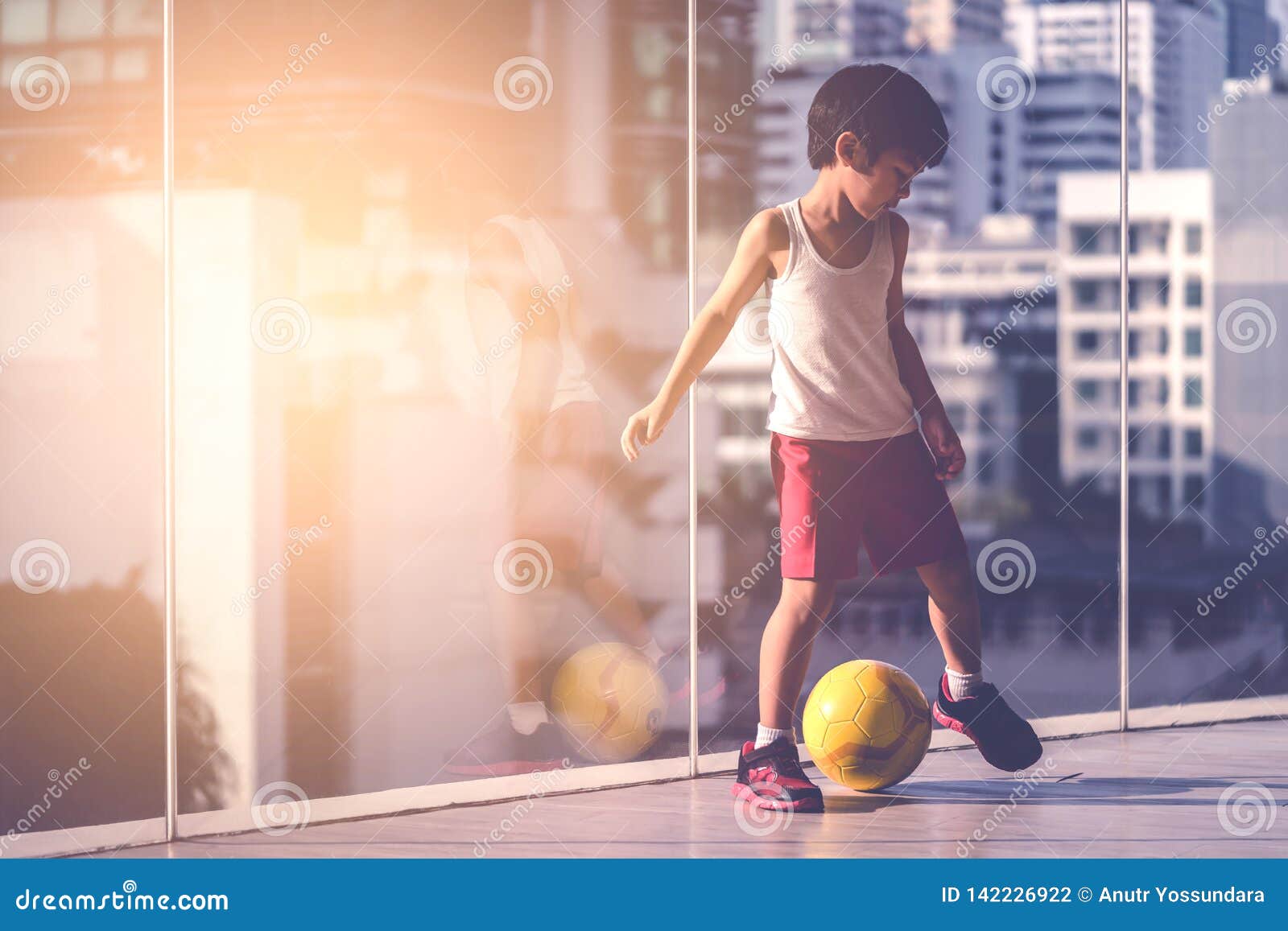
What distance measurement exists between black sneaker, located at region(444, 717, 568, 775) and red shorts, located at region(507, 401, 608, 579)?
699 mm

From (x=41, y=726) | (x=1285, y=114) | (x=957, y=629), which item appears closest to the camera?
(x=957, y=629)

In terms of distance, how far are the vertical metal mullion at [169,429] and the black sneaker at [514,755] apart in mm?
709

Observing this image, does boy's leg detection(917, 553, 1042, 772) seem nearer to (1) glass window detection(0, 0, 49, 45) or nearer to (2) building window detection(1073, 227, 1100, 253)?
(1) glass window detection(0, 0, 49, 45)

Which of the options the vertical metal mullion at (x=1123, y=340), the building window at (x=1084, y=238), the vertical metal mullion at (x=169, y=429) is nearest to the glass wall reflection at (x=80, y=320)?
the vertical metal mullion at (x=169, y=429)

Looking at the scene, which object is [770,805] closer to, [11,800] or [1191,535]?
[11,800]

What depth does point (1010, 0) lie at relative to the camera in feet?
168

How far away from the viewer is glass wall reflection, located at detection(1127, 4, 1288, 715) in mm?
41875

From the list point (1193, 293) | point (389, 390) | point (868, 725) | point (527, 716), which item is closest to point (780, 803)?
point (868, 725)

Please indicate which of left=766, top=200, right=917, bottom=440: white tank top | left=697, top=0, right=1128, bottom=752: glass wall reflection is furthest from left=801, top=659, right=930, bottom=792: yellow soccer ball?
left=697, top=0, right=1128, bottom=752: glass wall reflection

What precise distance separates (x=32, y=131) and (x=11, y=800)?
3775mm

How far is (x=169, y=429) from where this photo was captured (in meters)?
2.46

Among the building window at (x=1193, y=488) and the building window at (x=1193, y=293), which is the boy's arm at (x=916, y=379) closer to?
the building window at (x=1193, y=488)

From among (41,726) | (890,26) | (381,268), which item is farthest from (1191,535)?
(381,268)

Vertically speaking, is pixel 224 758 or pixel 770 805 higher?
pixel 770 805
